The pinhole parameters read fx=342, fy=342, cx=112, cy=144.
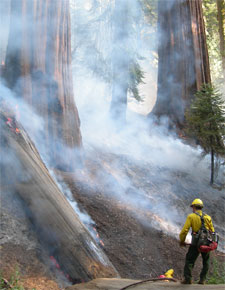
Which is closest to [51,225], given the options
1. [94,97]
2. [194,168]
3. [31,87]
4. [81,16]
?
[31,87]

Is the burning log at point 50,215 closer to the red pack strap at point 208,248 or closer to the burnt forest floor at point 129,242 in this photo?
the burnt forest floor at point 129,242

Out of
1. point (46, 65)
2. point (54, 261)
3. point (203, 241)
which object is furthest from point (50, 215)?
point (46, 65)

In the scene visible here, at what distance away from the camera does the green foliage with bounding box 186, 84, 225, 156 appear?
1039cm

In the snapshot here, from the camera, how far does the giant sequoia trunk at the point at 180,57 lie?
13.6 meters

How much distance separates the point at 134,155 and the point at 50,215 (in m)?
5.96

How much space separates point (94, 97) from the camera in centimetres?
1711

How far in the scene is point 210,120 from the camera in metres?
10.4

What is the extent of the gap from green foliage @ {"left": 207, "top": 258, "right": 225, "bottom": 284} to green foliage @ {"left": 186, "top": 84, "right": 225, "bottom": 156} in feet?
15.3

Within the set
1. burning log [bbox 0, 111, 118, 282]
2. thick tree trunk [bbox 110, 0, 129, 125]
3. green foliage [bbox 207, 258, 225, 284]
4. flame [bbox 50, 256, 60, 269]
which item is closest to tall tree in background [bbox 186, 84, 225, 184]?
thick tree trunk [bbox 110, 0, 129, 125]

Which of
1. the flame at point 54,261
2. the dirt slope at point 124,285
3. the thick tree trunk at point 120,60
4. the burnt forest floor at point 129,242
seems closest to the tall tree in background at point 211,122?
the thick tree trunk at point 120,60

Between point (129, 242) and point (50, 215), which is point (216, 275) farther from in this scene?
point (50, 215)

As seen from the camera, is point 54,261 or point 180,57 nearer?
point 54,261

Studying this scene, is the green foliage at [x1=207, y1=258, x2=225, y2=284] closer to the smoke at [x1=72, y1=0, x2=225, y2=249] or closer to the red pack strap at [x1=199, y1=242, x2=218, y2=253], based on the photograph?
the smoke at [x1=72, y1=0, x2=225, y2=249]

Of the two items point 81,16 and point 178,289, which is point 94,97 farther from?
point 178,289
